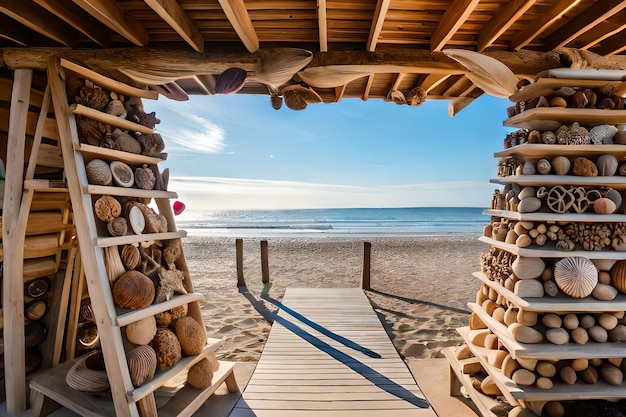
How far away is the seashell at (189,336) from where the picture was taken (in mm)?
2396

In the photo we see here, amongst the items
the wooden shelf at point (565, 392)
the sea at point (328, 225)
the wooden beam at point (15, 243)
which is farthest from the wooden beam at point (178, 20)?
the sea at point (328, 225)

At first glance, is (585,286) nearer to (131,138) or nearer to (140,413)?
(140,413)

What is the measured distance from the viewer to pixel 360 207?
48.3m

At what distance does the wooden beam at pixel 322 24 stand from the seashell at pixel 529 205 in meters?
A: 1.81

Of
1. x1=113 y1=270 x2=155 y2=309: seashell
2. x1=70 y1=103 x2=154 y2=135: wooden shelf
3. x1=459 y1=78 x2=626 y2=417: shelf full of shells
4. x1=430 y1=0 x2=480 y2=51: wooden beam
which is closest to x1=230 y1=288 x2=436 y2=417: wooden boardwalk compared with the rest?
x1=459 y1=78 x2=626 y2=417: shelf full of shells

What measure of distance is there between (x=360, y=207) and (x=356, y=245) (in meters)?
36.0

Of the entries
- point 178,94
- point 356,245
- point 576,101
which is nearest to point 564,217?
point 576,101

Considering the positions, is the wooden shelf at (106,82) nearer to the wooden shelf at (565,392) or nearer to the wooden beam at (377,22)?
the wooden beam at (377,22)

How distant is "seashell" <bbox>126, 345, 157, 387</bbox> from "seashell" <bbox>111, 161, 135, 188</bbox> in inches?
45.7

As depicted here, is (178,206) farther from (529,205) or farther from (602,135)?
(602,135)

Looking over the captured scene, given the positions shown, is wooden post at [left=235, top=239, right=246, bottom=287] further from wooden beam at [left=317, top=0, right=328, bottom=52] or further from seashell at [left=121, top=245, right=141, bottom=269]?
wooden beam at [left=317, top=0, right=328, bottom=52]

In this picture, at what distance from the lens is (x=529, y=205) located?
2057 millimetres

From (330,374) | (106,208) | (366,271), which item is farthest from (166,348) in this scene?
(366,271)

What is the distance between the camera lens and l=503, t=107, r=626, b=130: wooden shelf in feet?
6.66
